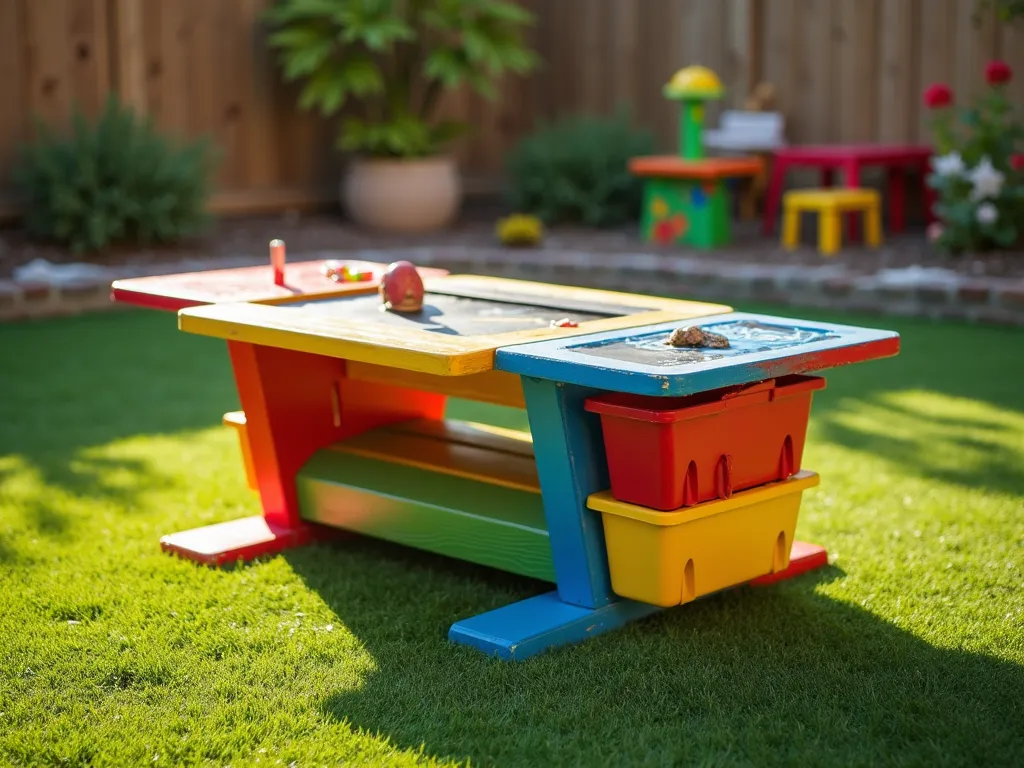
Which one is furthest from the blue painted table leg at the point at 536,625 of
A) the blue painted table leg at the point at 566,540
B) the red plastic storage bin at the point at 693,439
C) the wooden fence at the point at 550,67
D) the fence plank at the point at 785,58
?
the fence plank at the point at 785,58

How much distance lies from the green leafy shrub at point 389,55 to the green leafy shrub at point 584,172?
554 mm

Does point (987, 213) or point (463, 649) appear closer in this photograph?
point (463, 649)

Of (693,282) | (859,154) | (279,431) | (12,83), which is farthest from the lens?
(12,83)

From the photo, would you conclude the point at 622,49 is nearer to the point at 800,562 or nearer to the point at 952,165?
the point at 952,165

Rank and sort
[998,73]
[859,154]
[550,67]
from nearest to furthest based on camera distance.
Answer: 1. [998,73]
2. [859,154]
3. [550,67]

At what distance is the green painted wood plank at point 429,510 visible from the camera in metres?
2.97

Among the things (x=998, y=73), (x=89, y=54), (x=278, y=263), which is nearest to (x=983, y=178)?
(x=998, y=73)

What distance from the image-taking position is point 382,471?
337 cm

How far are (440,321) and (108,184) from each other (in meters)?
4.92

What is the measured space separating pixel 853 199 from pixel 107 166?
4.22 metres

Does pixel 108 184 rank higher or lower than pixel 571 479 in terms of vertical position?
higher

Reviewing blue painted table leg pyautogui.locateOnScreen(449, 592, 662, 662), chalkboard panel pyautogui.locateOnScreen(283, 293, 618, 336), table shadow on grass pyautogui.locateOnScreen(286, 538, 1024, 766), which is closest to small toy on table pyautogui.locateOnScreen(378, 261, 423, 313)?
chalkboard panel pyautogui.locateOnScreen(283, 293, 618, 336)

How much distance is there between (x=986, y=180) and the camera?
6844 mm

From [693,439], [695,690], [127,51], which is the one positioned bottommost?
[695,690]
